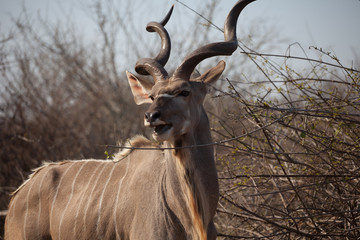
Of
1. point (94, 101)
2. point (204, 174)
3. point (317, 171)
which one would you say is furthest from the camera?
point (94, 101)

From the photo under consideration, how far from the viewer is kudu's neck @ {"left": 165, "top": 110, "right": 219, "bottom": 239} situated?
9.03 ft

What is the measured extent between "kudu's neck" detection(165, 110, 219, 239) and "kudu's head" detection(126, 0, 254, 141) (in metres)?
0.11

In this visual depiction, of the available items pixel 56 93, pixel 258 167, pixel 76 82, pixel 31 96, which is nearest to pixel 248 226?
pixel 258 167

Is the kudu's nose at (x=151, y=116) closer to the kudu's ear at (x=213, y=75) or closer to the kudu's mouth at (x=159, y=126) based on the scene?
the kudu's mouth at (x=159, y=126)

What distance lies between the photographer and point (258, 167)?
4.02 metres

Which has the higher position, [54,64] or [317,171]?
[54,64]

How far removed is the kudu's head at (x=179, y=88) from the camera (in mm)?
2600

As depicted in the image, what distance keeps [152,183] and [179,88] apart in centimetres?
77

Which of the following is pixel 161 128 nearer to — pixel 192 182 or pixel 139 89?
pixel 192 182

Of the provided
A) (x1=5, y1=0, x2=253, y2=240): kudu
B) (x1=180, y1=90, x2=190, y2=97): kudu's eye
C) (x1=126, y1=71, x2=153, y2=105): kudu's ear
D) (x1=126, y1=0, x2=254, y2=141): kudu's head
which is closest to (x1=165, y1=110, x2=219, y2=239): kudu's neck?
(x1=5, y1=0, x2=253, y2=240): kudu

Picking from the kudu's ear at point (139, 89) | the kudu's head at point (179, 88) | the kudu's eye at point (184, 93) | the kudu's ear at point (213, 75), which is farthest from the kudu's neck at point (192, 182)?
the kudu's ear at point (139, 89)

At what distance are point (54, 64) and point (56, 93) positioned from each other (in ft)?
4.85

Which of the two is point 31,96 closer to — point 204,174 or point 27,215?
point 27,215

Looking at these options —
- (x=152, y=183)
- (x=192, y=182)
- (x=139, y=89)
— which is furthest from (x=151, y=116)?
(x=139, y=89)
